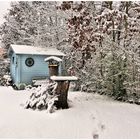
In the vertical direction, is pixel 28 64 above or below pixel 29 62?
below

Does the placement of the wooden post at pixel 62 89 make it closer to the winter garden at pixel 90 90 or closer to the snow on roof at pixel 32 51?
the winter garden at pixel 90 90

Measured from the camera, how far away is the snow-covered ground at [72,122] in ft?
17.3

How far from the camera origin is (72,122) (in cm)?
581

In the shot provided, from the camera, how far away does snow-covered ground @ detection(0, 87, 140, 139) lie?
5262 millimetres

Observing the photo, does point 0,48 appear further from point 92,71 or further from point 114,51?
point 114,51

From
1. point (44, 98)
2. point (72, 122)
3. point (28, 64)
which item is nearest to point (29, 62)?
point (28, 64)

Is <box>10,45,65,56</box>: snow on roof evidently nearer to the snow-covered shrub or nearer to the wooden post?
the snow-covered shrub

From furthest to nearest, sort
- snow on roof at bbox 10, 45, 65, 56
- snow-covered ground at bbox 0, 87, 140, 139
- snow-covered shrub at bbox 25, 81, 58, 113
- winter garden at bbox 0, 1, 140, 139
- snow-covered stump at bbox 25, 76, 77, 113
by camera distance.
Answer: snow on roof at bbox 10, 45, 65, 56 < snow-covered stump at bbox 25, 76, 77, 113 < snow-covered shrub at bbox 25, 81, 58, 113 < winter garden at bbox 0, 1, 140, 139 < snow-covered ground at bbox 0, 87, 140, 139

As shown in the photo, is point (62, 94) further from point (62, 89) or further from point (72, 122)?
point (72, 122)

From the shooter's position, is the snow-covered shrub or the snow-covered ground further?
the snow-covered shrub

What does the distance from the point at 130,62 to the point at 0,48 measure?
16.8 meters

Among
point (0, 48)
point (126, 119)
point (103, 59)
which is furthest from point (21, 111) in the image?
point (0, 48)

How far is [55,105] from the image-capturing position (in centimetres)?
686

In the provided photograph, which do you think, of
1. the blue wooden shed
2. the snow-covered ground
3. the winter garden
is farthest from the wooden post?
the blue wooden shed
